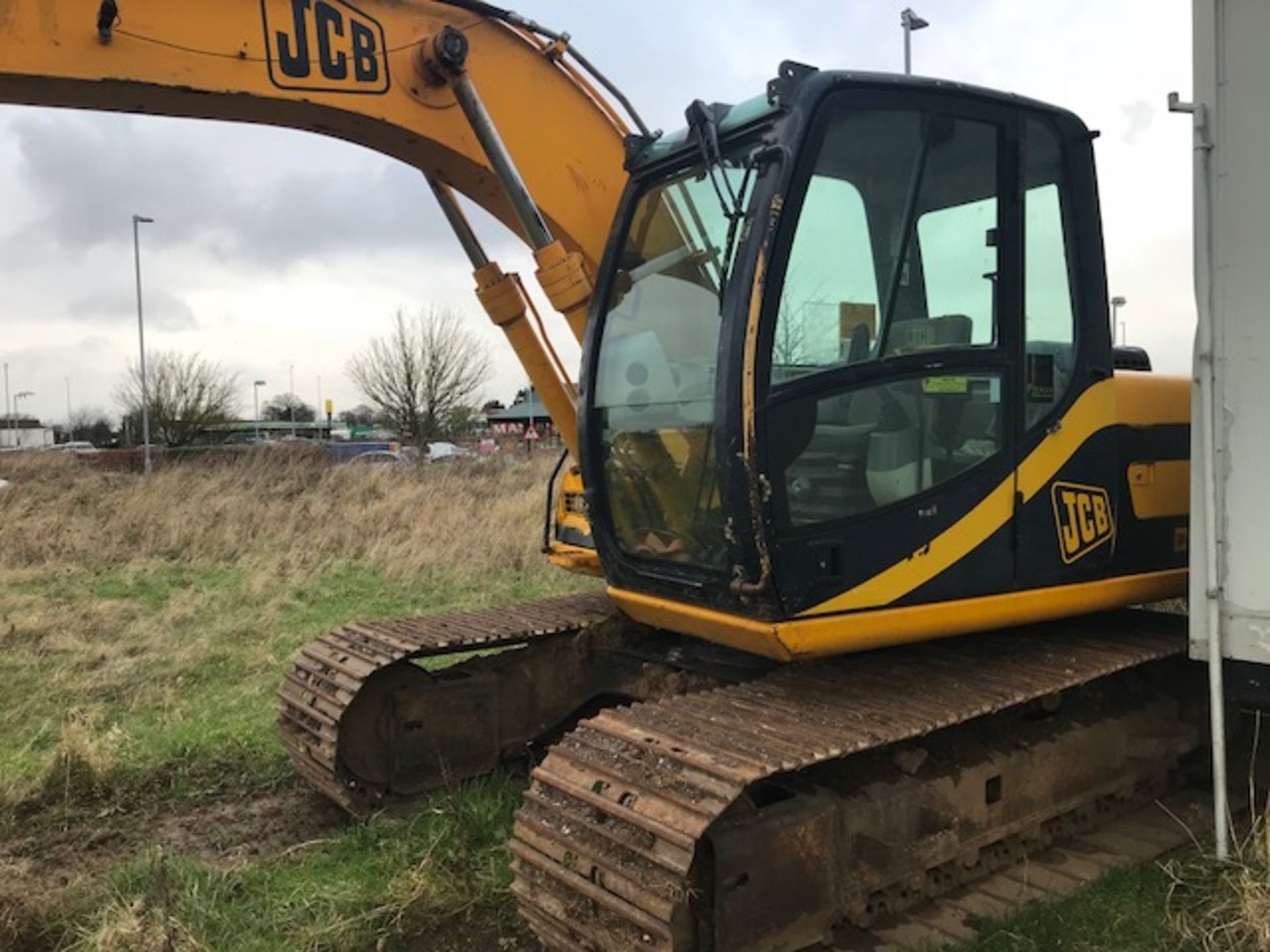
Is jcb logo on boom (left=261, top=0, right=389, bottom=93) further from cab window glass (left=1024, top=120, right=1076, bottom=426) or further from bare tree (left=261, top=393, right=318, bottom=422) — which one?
bare tree (left=261, top=393, right=318, bottom=422)

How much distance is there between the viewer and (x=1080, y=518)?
4062 millimetres

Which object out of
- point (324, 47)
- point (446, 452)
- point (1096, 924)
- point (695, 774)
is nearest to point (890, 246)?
point (695, 774)

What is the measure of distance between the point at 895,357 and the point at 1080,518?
1105 millimetres

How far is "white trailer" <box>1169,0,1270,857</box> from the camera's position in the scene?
3.61m

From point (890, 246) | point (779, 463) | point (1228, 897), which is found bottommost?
point (1228, 897)

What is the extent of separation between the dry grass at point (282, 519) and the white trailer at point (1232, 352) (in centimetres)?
835

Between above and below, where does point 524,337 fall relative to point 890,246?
below

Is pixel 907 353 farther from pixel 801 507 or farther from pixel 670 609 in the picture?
pixel 670 609

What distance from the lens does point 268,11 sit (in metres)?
3.82

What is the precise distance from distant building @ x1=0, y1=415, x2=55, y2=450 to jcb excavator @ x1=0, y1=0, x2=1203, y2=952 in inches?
2646

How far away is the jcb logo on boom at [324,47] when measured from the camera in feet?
12.6

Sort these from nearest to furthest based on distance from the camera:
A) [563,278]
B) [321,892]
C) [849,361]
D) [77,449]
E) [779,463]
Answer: [779,463]
[849,361]
[321,892]
[563,278]
[77,449]

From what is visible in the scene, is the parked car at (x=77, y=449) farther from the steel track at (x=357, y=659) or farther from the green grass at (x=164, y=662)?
the steel track at (x=357, y=659)

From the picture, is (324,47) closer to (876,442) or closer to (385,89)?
(385,89)
